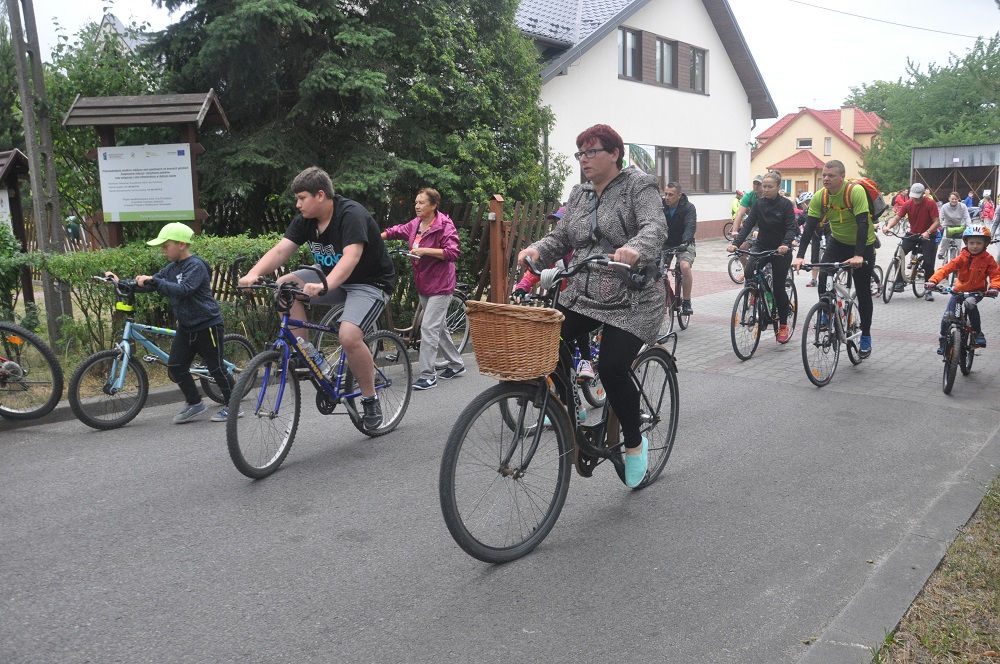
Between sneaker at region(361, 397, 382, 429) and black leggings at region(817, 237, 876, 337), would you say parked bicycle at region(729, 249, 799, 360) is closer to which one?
black leggings at region(817, 237, 876, 337)

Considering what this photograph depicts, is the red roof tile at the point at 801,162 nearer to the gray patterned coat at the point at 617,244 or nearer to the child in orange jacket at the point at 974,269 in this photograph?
the child in orange jacket at the point at 974,269

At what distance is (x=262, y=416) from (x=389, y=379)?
1.31 meters

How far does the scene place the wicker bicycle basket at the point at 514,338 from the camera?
11.9 feet

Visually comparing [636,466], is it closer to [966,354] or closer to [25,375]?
[25,375]

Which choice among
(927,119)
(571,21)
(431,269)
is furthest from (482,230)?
(927,119)

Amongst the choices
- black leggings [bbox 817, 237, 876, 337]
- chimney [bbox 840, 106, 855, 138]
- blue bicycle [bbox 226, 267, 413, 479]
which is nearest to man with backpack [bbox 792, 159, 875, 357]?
black leggings [bbox 817, 237, 876, 337]

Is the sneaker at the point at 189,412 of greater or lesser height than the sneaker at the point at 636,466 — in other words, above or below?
below

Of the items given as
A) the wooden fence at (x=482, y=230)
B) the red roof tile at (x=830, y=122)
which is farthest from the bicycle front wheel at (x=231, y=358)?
the red roof tile at (x=830, y=122)

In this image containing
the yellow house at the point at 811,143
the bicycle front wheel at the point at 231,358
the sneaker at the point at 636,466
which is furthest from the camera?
the yellow house at the point at 811,143

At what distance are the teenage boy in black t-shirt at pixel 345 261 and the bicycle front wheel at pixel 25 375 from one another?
2.19 m

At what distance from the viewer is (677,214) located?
10.9 meters

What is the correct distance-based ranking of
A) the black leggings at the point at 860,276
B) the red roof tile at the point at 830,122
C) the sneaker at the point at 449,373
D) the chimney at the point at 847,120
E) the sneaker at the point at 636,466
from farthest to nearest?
the chimney at the point at 847,120, the red roof tile at the point at 830,122, the sneaker at the point at 449,373, the black leggings at the point at 860,276, the sneaker at the point at 636,466

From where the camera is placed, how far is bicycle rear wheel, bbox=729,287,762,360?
9109 mm

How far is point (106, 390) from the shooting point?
650cm
